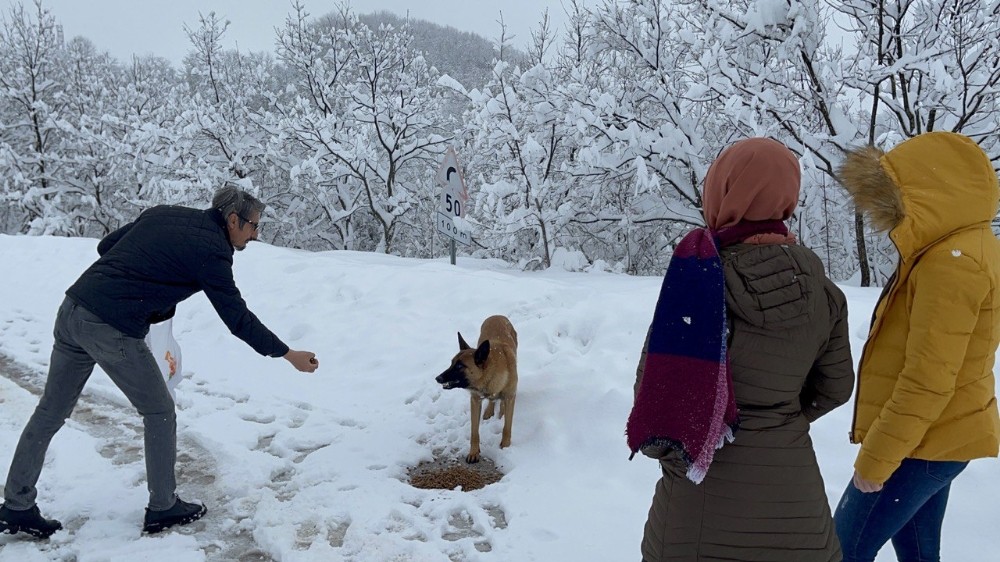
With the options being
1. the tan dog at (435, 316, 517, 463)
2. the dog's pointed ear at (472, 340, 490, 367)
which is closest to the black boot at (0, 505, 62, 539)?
the tan dog at (435, 316, 517, 463)

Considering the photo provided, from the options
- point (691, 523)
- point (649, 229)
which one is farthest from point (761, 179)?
point (649, 229)

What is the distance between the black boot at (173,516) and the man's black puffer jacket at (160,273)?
1.08 meters

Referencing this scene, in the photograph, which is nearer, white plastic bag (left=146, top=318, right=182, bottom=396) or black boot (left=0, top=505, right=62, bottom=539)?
black boot (left=0, top=505, right=62, bottom=539)

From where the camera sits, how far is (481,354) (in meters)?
4.75

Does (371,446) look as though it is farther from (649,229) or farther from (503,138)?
(649,229)

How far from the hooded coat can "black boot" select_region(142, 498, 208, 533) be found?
11.7 ft

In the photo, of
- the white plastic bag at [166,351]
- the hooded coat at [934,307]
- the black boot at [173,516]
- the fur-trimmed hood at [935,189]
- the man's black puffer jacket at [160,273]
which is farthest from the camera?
the white plastic bag at [166,351]

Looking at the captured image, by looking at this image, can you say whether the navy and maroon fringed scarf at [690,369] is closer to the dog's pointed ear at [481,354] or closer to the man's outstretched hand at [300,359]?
the man's outstretched hand at [300,359]

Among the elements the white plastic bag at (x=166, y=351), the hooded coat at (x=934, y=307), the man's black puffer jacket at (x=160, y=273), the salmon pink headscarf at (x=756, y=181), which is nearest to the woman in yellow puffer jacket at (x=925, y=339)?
the hooded coat at (x=934, y=307)

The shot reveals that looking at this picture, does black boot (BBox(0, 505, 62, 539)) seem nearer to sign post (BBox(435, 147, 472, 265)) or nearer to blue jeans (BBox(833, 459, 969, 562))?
blue jeans (BBox(833, 459, 969, 562))

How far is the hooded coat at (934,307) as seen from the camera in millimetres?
1958

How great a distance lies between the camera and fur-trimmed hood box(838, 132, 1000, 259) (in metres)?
2.06

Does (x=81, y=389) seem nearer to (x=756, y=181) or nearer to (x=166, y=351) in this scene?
(x=166, y=351)

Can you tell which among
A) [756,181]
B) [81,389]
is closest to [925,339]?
[756,181]
